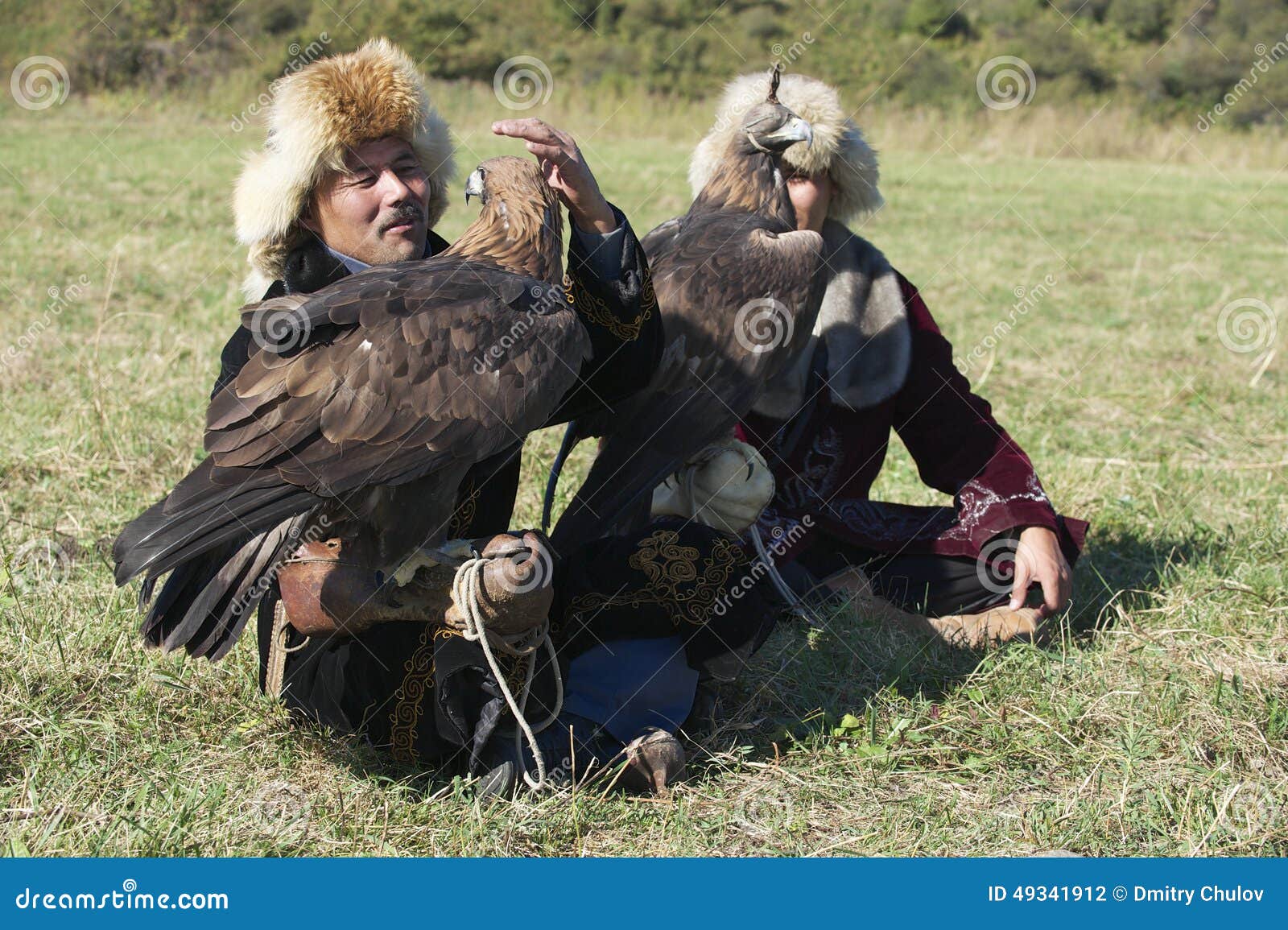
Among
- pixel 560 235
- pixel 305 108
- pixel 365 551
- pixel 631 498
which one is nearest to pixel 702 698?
pixel 631 498

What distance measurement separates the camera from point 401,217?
2.74 m

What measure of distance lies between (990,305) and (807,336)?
16.1ft

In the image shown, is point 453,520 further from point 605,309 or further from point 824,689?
point 824,689

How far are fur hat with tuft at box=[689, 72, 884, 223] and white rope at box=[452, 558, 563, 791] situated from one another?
62.7 inches

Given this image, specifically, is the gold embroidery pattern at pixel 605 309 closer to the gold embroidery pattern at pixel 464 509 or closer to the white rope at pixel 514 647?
the gold embroidery pattern at pixel 464 509

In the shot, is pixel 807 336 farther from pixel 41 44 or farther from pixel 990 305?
pixel 41 44

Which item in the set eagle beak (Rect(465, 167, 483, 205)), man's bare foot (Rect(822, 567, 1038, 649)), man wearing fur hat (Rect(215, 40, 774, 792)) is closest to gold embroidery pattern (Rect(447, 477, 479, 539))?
man wearing fur hat (Rect(215, 40, 774, 792))

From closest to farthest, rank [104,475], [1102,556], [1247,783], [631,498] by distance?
[1247,783] < [631,498] < [1102,556] < [104,475]

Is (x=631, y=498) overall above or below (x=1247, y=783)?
above

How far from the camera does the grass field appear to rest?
8.20ft

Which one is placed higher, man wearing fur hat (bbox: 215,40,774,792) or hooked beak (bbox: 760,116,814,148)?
hooked beak (bbox: 760,116,814,148)

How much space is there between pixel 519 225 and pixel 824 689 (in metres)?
1.44

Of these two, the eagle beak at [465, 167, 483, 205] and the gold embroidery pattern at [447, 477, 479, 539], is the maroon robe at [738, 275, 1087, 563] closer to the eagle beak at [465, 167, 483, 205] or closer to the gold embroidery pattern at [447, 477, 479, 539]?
the gold embroidery pattern at [447, 477, 479, 539]

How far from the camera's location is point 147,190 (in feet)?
35.2
